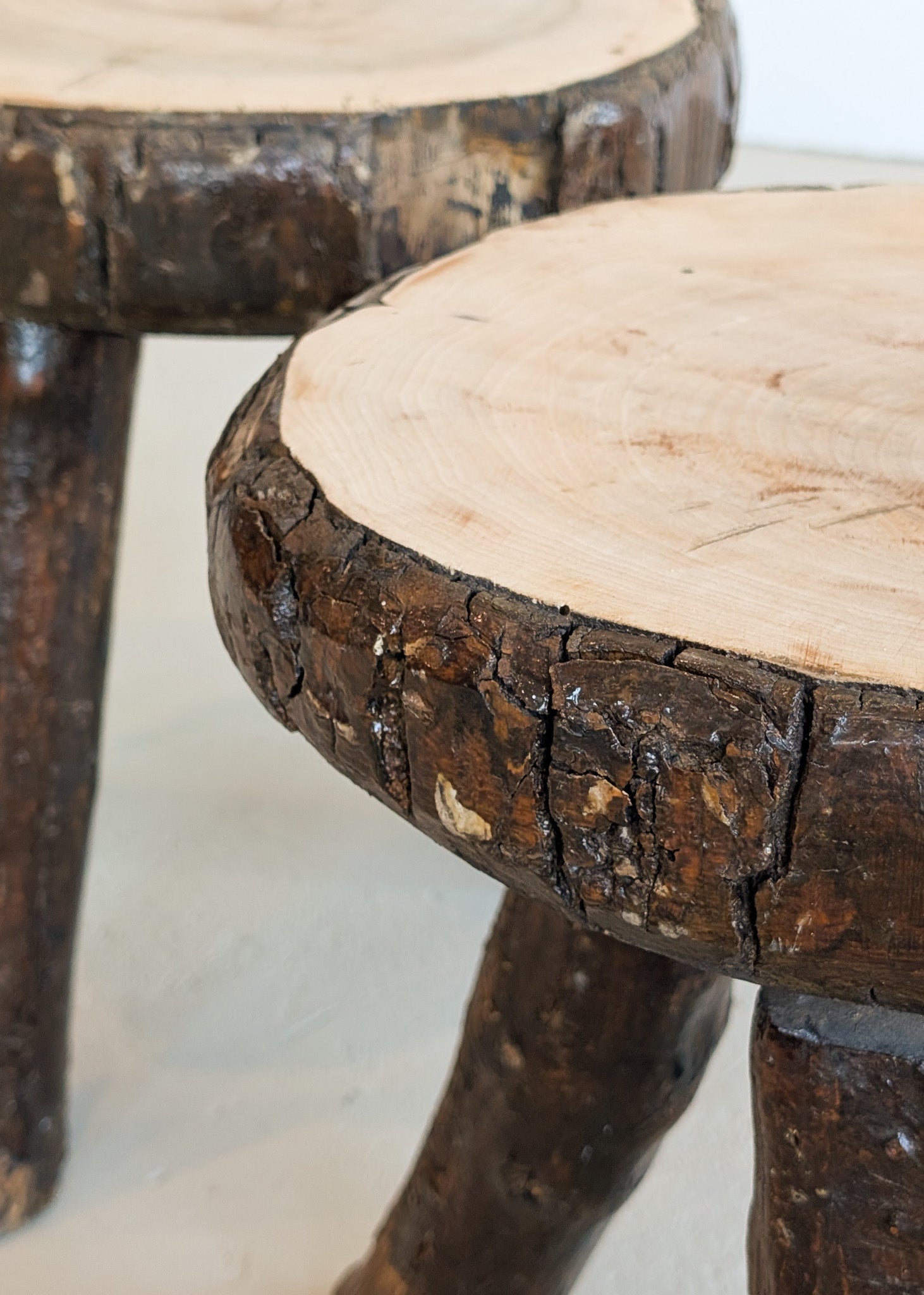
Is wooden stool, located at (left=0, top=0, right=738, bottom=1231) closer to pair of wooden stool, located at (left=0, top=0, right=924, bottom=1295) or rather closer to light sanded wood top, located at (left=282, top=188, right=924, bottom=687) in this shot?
pair of wooden stool, located at (left=0, top=0, right=924, bottom=1295)

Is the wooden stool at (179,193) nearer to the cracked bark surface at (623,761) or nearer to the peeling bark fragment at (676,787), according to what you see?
the cracked bark surface at (623,761)

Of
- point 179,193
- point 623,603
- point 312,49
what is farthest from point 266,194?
point 623,603

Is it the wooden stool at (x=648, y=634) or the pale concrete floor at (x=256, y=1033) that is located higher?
the wooden stool at (x=648, y=634)

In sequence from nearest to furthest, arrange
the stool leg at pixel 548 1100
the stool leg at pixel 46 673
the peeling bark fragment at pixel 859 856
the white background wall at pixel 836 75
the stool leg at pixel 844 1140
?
the peeling bark fragment at pixel 859 856, the stool leg at pixel 844 1140, the stool leg at pixel 548 1100, the stool leg at pixel 46 673, the white background wall at pixel 836 75

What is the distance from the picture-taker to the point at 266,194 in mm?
866

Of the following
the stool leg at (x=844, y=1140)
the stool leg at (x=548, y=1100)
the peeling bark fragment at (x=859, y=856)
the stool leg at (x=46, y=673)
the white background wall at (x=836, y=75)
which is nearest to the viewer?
the peeling bark fragment at (x=859, y=856)

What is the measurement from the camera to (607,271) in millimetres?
768

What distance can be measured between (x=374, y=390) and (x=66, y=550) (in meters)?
0.48

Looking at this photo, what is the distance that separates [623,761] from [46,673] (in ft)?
2.23

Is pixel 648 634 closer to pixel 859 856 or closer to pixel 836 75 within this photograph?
pixel 859 856

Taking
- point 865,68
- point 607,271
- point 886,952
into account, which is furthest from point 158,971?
point 865,68

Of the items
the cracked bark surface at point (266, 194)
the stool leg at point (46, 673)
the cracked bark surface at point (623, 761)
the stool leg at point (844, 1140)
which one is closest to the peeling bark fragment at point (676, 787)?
the cracked bark surface at point (623, 761)

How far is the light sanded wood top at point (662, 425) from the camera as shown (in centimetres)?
51

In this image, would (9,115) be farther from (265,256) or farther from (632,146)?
(632,146)
